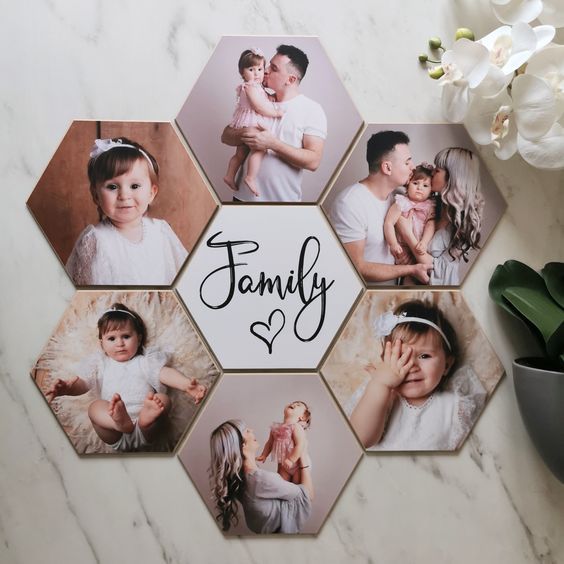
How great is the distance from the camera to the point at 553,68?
0.86 meters

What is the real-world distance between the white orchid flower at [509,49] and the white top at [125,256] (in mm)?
567

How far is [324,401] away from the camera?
969mm

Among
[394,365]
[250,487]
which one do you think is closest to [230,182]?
[394,365]

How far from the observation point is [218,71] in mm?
952

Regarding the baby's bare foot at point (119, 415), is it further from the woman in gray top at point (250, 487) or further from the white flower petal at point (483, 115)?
the white flower petal at point (483, 115)

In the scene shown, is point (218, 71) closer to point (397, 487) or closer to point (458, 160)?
point (458, 160)

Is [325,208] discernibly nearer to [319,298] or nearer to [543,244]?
[319,298]

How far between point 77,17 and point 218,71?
0.87 feet

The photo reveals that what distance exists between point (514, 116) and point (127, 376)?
0.78 metres

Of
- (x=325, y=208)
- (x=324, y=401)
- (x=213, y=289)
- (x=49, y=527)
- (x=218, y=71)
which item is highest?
(x=218, y=71)

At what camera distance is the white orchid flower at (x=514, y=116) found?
0.84 m

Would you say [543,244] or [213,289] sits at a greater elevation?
[543,244]

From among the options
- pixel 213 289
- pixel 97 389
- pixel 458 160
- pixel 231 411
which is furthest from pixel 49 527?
pixel 458 160

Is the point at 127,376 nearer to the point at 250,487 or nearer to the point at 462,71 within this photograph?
the point at 250,487
